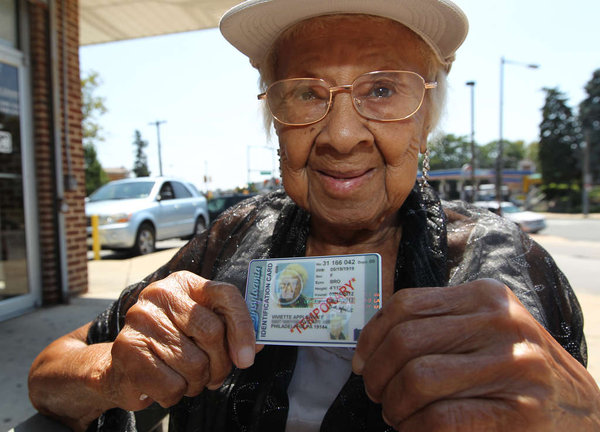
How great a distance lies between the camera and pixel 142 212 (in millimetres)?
Answer: 9047

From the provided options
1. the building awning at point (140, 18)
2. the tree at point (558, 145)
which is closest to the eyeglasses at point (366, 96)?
the building awning at point (140, 18)

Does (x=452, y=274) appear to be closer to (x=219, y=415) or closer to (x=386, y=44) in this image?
(x=386, y=44)

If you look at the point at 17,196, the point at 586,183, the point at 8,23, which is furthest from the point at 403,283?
the point at 586,183

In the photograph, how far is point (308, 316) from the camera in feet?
3.25

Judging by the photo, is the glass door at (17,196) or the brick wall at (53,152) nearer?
the glass door at (17,196)

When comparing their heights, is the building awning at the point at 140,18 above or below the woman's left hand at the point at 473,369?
above

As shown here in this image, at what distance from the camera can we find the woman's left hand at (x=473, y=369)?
0.67 metres

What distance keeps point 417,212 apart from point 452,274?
24 cm

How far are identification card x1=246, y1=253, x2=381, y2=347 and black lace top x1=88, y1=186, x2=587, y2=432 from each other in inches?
13.3

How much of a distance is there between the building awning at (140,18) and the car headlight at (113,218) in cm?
349

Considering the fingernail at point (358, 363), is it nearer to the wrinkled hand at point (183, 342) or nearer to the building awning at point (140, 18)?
the wrinkled hand at point (183, 342)

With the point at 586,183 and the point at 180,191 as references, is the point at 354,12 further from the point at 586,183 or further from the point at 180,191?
the point at 586,183

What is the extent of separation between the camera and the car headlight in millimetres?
8875

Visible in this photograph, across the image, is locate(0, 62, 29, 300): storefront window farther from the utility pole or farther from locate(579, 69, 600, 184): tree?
locate(579, 69, 600, 184): tree
